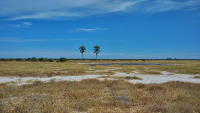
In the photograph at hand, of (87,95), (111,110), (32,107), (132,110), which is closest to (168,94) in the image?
(132,110)

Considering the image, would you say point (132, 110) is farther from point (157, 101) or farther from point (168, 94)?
point (168, 94)

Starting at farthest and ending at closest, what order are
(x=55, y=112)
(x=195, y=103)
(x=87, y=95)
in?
(x=87, y=95) < (x=195, y=103) < (x=55, y=112)

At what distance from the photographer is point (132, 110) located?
7211 millimetres

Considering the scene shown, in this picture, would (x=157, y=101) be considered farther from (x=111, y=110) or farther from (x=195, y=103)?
(x=111, y=110)

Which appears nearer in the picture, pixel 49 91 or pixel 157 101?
pixel 157 101

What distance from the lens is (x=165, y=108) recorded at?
7062mm

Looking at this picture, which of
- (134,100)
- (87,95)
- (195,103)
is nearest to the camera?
(195,103)

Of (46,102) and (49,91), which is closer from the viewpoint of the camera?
(46,102)

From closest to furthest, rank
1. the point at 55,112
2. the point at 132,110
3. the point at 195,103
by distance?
the point at 55,112, the point at 132,110, the point at 195,103

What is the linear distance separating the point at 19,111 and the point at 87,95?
4125 mm

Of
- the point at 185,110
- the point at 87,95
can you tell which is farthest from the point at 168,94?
the point at 87,95

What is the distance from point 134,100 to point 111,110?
217 cm

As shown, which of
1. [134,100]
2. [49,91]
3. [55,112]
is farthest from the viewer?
[49,91]

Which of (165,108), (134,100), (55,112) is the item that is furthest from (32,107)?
(165,108)
